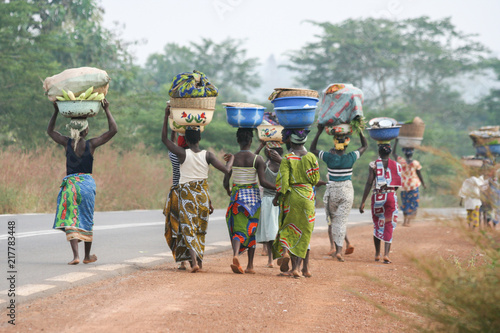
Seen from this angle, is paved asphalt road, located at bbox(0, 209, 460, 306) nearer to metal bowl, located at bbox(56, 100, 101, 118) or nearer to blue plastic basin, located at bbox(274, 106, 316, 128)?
metal bowl, located at bbox(56, 100, 101, 118)

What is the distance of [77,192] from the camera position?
8.22 metres

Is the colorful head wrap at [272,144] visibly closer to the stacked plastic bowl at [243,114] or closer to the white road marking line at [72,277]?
the stacked plastic bowl at [243,114]

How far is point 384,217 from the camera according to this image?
34.3 feet

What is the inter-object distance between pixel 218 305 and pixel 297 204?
2.51 metres

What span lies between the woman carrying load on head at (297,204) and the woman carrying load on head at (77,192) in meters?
2.35

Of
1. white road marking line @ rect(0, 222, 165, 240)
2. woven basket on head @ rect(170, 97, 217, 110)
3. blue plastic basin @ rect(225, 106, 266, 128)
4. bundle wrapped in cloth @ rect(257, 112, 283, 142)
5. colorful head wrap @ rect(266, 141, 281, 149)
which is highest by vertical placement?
woven basket on head @ rect(170, 97, 217, 110)

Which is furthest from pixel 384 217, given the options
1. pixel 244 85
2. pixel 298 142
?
pixel 244 85

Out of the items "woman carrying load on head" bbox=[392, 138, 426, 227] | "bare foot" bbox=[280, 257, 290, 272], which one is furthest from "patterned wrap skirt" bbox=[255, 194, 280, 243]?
"woman carrying load on head" bbox=[392, 138, 426, 227]

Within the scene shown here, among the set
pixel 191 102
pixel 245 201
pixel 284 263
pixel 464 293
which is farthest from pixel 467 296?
pixel 191 102

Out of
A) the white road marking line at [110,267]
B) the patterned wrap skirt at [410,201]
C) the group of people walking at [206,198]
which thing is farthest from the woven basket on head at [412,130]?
the white road marking line at [110,267]

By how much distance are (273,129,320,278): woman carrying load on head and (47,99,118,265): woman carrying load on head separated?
2.35 m

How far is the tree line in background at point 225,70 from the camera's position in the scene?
22820 mm

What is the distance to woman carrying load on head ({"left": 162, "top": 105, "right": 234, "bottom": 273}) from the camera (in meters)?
8.03

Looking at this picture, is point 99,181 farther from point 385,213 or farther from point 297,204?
point 297,204
